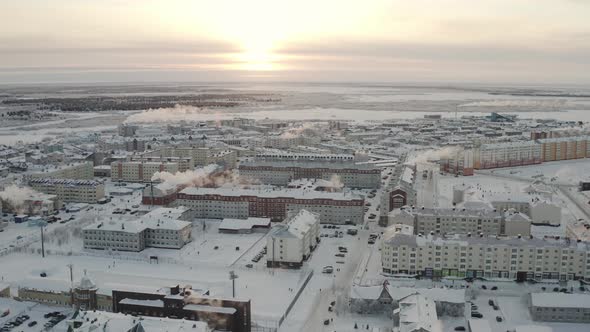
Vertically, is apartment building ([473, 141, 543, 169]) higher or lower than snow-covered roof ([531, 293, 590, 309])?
higher

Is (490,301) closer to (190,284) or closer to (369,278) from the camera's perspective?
(369,278)

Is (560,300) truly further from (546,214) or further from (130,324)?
(130,324)

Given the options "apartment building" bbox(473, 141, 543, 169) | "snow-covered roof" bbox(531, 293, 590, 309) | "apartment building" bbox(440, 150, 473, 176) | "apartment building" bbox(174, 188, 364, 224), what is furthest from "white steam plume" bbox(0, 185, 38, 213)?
"apartment building" bbox(473, 141, 543, 169)

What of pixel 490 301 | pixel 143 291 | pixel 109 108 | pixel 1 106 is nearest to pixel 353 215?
pixel 490 301

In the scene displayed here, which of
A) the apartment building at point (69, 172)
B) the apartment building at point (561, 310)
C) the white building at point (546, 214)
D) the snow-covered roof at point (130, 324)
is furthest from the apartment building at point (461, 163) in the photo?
the snow-covered roof at point (130, 324)

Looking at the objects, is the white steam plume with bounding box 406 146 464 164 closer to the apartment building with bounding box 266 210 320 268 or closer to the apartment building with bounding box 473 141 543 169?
the apartment building with bounding box 473 141 543 169

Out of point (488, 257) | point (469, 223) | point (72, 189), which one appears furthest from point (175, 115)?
point (488, 257)

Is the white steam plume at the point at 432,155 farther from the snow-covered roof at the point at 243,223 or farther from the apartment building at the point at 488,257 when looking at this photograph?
the apartment building at the point at 488,257
